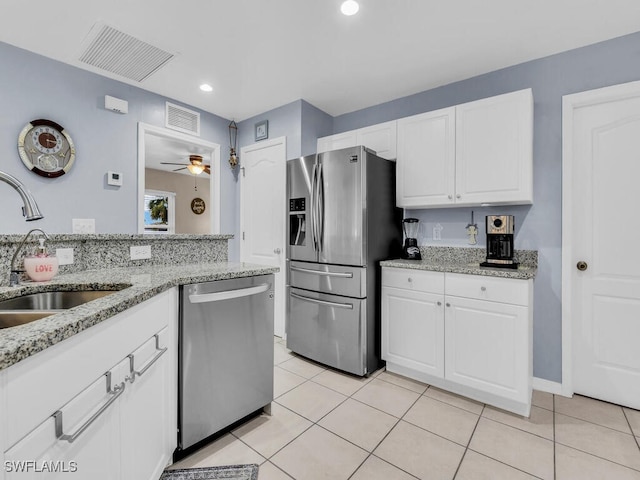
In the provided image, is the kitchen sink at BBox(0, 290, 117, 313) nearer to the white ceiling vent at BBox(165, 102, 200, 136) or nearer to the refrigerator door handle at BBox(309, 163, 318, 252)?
the refrigerator door handle at BBox(309, 163, 318, 252)

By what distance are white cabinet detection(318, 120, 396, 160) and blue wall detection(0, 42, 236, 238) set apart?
1.91m

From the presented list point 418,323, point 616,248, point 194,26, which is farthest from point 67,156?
point 616,248

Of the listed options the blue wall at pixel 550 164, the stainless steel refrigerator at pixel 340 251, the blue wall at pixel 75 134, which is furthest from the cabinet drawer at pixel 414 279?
the blue wall at pixel 75 134

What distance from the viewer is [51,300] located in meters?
1.34

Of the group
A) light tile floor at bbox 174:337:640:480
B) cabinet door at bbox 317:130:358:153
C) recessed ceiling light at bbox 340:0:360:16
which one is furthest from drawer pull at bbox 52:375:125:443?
cabinet door at bbox 317:130:358:153

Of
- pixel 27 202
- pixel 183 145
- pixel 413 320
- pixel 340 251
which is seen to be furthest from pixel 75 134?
pixel 413 320

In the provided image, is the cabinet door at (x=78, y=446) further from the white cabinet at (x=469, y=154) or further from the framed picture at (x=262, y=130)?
the framed picture at (x=262, y=130)

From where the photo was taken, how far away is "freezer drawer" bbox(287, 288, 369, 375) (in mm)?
2516

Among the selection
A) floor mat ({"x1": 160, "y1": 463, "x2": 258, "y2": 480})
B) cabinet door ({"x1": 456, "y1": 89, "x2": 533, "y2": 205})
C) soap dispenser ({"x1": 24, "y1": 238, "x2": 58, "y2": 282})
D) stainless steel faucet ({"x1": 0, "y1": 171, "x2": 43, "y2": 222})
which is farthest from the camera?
cabinet door ({"x1": 456, "y1": 89, "x2": 533, "y2": 205})

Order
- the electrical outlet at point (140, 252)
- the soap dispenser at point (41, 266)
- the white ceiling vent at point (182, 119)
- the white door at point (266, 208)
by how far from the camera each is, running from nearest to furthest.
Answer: the soap dispenser at point (41, 266) → the electrical outlet at point (140, 252) → the white ceiling vent at point (182, 119) → the white door at point (266, 208)

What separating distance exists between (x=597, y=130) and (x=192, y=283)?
9.44 ft

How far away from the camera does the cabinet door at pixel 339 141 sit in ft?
10.5

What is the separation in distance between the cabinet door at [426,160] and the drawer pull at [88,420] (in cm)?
239

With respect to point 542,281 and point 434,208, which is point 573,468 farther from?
point 434,208
